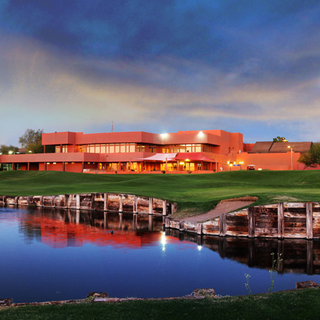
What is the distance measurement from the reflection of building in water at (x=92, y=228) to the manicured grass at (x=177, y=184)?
11.2 feet

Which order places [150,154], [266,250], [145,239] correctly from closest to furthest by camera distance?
[266,250], [145,239], [150,154]

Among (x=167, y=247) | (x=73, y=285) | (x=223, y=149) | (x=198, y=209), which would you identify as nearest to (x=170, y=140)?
(x=223, y=149)

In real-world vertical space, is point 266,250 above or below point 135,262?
above

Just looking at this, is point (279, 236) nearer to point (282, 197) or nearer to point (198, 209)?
point (282, 197)

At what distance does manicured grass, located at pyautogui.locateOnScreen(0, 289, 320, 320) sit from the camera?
24.3 feet

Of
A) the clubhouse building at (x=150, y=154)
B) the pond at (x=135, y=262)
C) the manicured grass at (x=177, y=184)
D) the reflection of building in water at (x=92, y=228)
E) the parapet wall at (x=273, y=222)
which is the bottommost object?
the pond at (x=135, y=262)

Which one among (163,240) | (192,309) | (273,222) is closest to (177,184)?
(163,240)

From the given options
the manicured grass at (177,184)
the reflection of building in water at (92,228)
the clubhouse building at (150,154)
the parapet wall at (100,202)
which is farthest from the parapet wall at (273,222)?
the clubhouse building at (150,154)

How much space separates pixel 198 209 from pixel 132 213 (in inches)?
323

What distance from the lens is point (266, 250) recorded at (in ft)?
62.2

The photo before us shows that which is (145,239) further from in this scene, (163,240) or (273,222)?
(273,222)

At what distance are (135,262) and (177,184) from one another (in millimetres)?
34083

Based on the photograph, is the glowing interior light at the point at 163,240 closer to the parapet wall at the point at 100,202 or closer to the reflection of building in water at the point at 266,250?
the reflection of building in water at the point at 266,250

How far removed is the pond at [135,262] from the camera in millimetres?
13016
